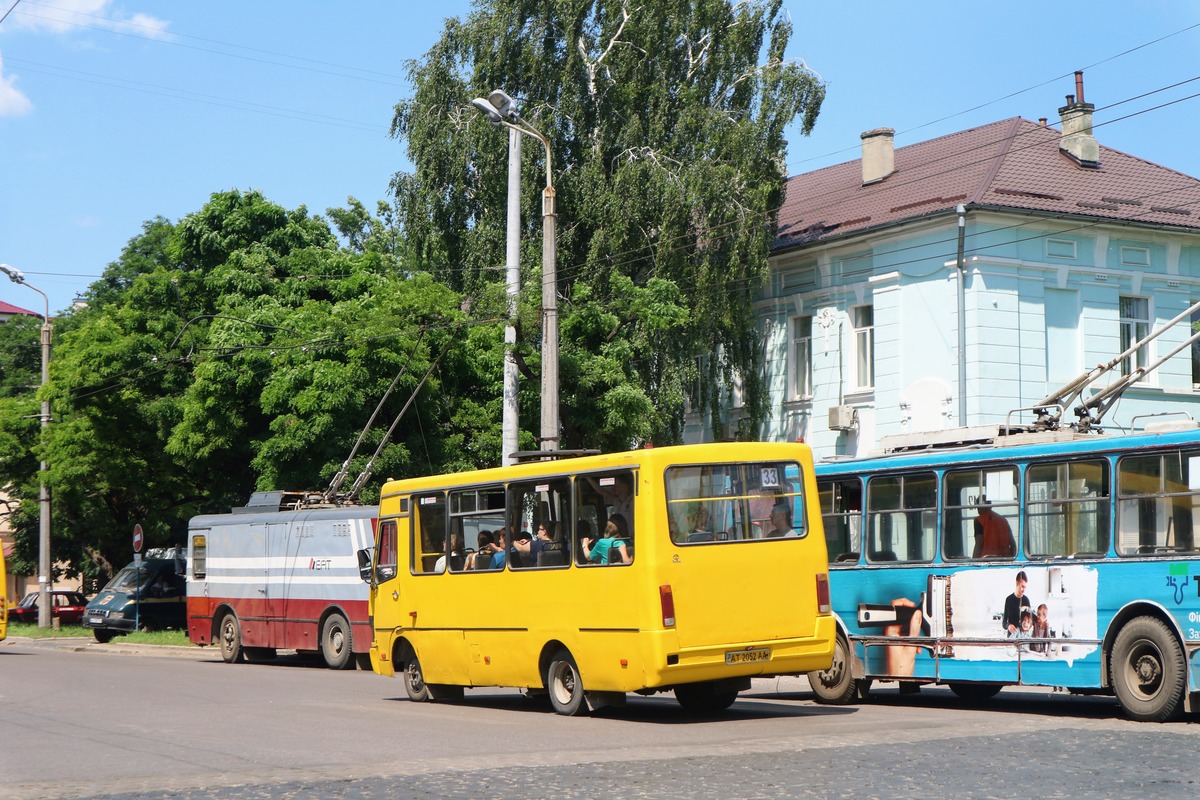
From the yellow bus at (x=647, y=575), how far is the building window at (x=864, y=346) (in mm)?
19866

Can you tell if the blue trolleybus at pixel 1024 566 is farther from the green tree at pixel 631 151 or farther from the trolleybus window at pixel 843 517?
the green tree at pixel 631 151

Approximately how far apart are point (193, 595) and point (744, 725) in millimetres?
18023

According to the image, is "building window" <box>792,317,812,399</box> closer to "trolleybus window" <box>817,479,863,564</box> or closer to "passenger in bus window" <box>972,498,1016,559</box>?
"trolleybus window" <box>817,479,863,564</box>

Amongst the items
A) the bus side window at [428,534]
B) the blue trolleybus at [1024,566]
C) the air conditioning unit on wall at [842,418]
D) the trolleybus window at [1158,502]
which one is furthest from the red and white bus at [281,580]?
the trolleybus window at [1158,502]

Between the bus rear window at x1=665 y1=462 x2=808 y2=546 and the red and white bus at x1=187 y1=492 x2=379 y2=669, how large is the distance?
10696 millimetres

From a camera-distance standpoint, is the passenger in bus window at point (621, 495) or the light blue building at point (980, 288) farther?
the light blue building at point (980, 288)

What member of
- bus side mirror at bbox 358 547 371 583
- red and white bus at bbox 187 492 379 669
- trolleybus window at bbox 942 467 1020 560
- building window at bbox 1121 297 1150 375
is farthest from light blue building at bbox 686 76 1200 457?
trolleybus window at bbox 942 467 1020 560

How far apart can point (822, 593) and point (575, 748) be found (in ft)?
12.5

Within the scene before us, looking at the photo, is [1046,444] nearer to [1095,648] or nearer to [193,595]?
[1095,648]

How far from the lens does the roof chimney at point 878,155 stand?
127 feet

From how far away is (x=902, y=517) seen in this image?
16.7 metres

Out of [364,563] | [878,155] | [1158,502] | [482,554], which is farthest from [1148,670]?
[878,155]

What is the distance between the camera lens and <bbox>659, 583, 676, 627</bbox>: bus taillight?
46.3 feet

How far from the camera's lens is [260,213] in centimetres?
4122
